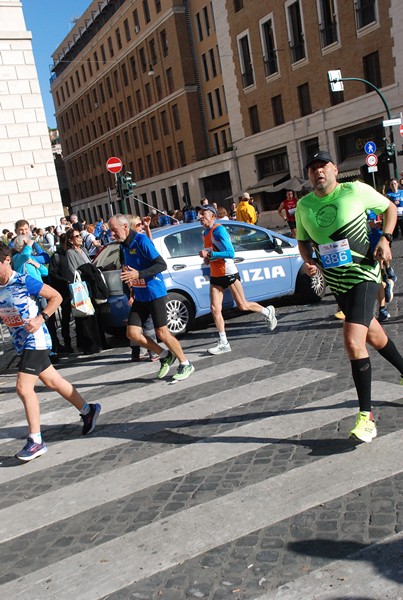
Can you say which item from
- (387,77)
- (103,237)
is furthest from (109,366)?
(387,77)

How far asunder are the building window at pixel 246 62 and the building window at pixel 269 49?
1731 mm

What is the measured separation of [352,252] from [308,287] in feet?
19.3

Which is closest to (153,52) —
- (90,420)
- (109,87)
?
(109,87)

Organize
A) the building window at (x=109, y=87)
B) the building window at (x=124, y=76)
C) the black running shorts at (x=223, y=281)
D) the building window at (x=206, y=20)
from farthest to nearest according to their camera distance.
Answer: the building window at (x=109, y=87) → the building window at (x=124, y=76) → the building window at (x=206, y=20) → the black running shorts at (x=223, y=281)

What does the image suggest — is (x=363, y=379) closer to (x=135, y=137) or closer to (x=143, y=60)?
(x=143, y=60)

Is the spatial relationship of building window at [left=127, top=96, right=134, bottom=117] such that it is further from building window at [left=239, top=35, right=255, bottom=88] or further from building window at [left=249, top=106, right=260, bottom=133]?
building window at [left=249, top=106, right=260, bottom=133]

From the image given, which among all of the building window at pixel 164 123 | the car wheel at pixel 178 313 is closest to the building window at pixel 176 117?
the building window at pixel 164 123

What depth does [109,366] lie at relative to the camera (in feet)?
26.4

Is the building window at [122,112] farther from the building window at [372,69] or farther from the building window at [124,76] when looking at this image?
the building window at [372,69]

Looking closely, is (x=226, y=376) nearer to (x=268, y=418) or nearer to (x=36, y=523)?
(x=268, y=418)

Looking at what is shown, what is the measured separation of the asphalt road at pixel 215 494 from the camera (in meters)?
2.98

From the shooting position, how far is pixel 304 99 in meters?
34.4

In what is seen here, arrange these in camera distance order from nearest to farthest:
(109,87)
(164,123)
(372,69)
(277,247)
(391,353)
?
(391,353)
(277,247)
(372,69)
(164,123)
(109,87)

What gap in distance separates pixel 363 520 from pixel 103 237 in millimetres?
15653
